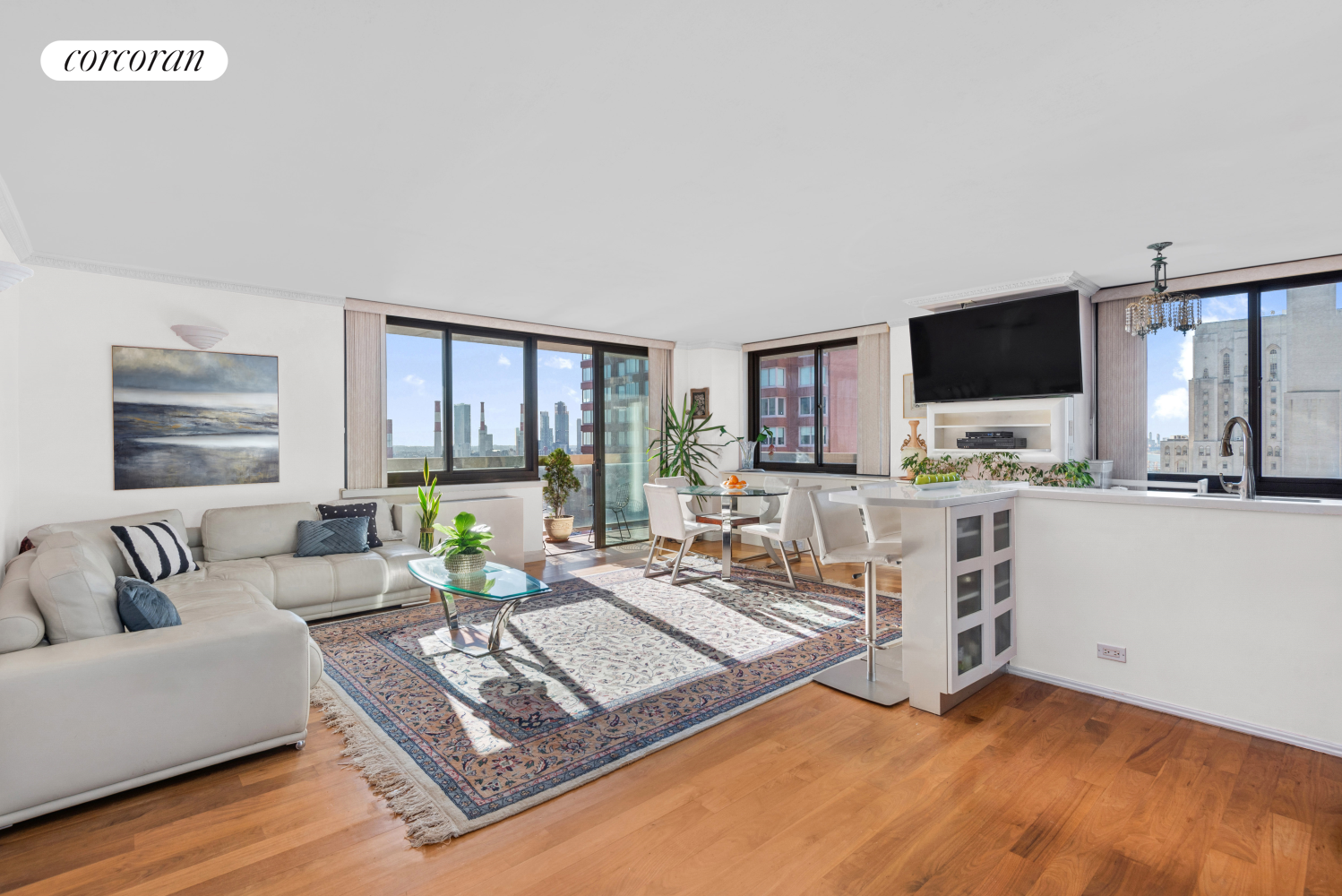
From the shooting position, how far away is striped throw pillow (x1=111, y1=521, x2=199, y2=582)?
3.88m

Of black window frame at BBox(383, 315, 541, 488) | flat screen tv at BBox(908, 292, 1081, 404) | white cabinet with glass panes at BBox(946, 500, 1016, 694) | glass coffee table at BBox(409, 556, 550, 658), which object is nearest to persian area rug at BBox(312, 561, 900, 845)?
glass coffee table at BBox(409, 556, 550, 658)

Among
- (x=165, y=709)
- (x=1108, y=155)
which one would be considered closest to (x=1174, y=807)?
(x=1108, y=155)

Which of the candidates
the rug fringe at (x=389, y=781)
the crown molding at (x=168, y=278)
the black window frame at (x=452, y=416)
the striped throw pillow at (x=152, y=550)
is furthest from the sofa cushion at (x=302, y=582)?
the crown molding at (x=168, y=278)

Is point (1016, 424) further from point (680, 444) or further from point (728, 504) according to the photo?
point (680, 444)

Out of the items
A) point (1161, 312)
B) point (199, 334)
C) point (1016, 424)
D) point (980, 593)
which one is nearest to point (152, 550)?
point (199, 334)

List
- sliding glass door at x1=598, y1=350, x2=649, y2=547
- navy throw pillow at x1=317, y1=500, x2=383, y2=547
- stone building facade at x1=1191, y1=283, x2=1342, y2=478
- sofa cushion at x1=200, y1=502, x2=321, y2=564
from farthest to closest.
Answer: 1. sliding glass door at x1=598, y1=350, x2=649, y2=547
2. navy throw pillow at x1=317, y1=500, x2=383, y2=547
3. sofa cushion at x1=200, y1=502, x2=321, y2=564
4. stone building facade at x1=1191, y1=283, x2=1342, y2=478

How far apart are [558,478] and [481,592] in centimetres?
377

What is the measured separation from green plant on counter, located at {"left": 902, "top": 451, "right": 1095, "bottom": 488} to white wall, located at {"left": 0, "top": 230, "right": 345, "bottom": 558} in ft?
18.0

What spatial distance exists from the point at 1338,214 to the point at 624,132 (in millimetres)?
3863

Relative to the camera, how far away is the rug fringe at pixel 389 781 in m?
2.06

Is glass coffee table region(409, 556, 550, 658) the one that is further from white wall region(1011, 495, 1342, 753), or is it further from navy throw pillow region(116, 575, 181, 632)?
white wall region(1011, 495, 1342, 753)

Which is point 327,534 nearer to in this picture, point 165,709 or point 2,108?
point 165,709

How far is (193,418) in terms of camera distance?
4.76 metres

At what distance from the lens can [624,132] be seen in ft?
8.11
